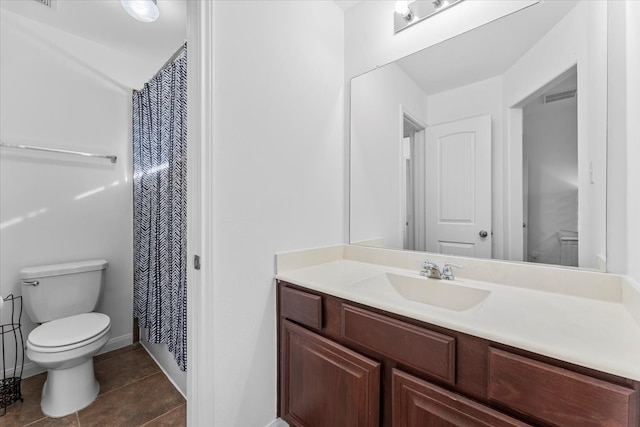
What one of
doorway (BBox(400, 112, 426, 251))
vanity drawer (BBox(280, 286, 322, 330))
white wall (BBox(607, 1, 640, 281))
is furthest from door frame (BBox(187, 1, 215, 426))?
white wall (BBox(607, 1, 640, 281))

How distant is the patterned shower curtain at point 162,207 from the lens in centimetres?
158

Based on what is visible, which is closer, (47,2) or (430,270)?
(430,270)

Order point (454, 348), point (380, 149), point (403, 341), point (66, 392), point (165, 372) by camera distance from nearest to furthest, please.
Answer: point (454, 348), point (403, 341), point (66, 392), point (380, 149), point (165, 372)

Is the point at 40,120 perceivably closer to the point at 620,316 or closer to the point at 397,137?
the point at 397,137

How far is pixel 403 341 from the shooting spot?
899 millimetres

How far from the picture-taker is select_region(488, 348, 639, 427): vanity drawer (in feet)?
1.91

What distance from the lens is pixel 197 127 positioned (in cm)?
114

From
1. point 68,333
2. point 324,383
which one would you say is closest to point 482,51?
point 324,383

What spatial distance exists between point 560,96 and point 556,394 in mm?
1060

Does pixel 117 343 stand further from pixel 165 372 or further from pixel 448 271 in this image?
pixel 448 271

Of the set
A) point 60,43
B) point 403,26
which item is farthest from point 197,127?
point 60,43

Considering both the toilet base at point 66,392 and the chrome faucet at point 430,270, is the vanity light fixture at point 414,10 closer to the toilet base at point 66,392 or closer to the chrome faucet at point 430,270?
the chrome faucet at point 430,270

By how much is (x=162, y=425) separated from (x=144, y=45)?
259cm

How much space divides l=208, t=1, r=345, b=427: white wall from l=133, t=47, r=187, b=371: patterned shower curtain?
0.50 m
